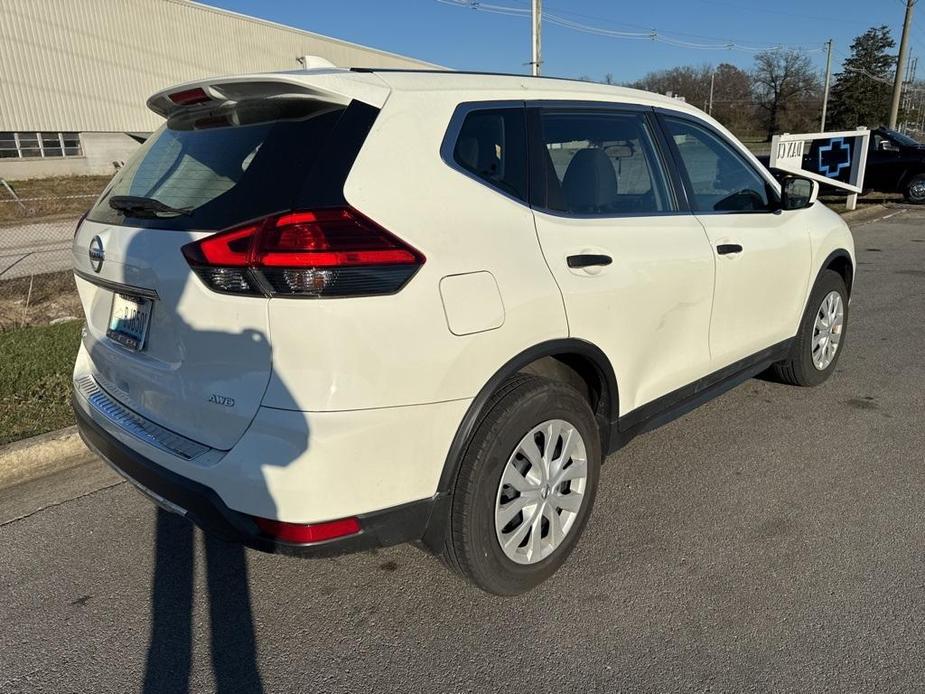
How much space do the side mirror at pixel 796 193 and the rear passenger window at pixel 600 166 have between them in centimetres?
114

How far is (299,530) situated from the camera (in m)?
2.11

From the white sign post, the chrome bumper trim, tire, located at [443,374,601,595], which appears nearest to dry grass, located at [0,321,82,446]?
the chrome bumper trim

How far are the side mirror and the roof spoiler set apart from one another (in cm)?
269

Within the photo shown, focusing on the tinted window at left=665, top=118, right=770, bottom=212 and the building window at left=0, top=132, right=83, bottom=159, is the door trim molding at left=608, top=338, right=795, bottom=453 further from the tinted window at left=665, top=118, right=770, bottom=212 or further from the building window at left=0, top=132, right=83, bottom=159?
the building window at left=0, top=132, right=83, bottom=159

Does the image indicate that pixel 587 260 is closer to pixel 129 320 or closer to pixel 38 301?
pixel 129 320

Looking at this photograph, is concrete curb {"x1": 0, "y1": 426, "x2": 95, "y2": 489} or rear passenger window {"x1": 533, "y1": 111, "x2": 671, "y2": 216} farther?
concrete curb {"x1": 0, "y1": 426, "x2": 95, "y2": 489}

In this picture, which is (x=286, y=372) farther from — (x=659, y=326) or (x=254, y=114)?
(x=659, y=326)

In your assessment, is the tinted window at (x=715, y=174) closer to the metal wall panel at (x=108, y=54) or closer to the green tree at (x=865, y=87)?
the metal wall panel at (x=108, y=54)

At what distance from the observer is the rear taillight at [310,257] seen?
1996mm

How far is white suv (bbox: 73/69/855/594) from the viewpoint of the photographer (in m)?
2.03

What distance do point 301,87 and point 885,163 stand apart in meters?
18.7

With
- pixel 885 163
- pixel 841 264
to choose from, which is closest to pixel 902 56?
pixel 885 163

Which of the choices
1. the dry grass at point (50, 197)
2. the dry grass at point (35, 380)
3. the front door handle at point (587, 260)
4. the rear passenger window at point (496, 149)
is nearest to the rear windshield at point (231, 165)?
the rear passenger window at point (496, 149)

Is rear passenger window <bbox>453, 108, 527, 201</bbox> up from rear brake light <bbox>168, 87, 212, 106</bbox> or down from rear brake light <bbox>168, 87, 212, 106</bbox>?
down
